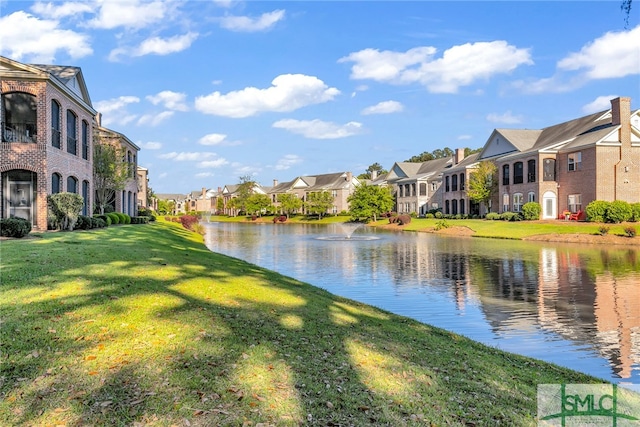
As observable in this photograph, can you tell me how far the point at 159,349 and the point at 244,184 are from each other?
99.9 meters

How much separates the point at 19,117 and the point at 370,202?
163 ft

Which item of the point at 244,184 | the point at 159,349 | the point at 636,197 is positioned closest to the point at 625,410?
the point at 159,349

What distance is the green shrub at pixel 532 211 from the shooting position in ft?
143

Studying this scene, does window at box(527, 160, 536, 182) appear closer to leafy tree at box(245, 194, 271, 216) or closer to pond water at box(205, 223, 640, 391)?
pond water at box(205, 223, 640, 391)

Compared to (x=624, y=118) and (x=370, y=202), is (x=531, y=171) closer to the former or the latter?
(x=624, y=118)

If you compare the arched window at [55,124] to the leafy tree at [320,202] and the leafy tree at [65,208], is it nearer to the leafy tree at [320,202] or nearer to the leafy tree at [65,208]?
the leafy tree at [65,208]

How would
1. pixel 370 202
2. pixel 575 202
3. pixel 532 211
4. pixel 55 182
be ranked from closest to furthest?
pixel 55 182, pixel 575 202, pixel 532 211, pixel 370 202

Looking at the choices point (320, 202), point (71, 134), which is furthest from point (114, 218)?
point (320, 202)

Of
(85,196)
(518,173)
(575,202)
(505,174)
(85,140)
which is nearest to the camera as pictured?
(85,196)

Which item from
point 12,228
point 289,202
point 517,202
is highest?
point 289,202

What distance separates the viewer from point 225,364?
5.18 m

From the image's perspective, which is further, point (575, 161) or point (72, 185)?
point (575, 161)

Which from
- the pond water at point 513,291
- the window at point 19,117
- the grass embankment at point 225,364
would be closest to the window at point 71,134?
the window at point 19,117

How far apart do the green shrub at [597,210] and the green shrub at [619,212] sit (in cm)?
60
